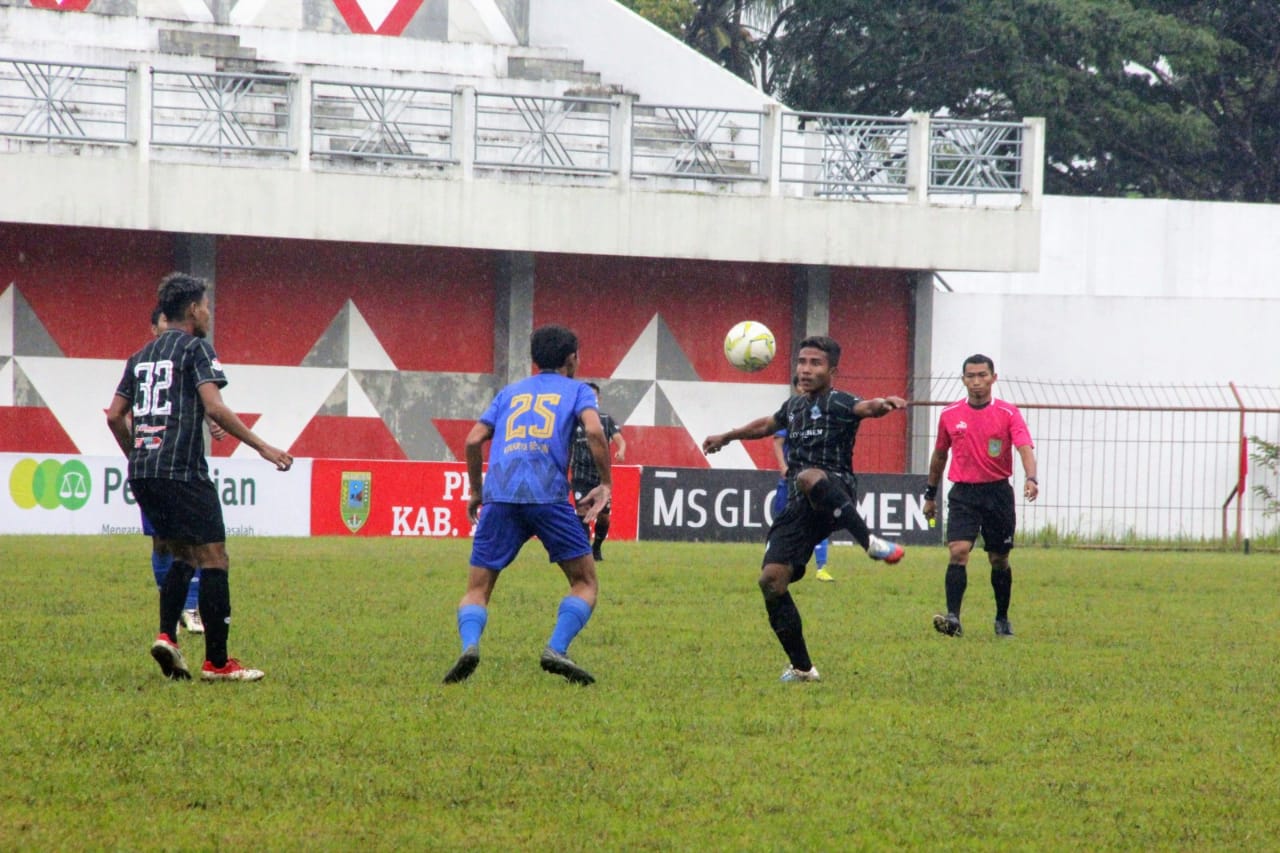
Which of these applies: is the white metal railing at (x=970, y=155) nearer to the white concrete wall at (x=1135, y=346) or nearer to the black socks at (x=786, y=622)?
the white concrete wall at (x=1135, y=346)

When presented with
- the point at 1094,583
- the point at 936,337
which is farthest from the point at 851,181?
the point at 1094,583

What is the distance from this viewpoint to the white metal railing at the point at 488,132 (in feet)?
86.3

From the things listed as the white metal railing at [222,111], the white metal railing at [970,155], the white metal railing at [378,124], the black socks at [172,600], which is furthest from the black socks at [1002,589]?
the white metal railing at [970,155]

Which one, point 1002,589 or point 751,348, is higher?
point 751,348

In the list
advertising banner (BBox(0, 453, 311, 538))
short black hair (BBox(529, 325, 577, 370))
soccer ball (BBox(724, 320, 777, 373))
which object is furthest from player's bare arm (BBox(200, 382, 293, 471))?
advertising banner (BBox(0, 453, 311, 538))

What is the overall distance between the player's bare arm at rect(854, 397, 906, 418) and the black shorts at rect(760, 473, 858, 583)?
1.34 ft

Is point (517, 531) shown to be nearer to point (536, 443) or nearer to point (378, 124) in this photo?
point (536, 443)

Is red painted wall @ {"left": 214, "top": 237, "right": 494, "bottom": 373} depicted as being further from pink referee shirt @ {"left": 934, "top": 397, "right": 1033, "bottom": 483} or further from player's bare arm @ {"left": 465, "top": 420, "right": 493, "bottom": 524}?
player's bare arm @ {"left": 465, "top": 420, "right": 493, "bottom": 524}

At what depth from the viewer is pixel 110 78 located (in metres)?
28.6

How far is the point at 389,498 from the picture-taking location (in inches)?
961

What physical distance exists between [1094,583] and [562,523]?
1080 cm

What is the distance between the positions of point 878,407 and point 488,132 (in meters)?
20.3

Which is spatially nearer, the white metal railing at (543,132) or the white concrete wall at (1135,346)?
the white metal railing at (543,132)

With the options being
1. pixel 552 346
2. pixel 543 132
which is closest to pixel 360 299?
pixel 543 132
